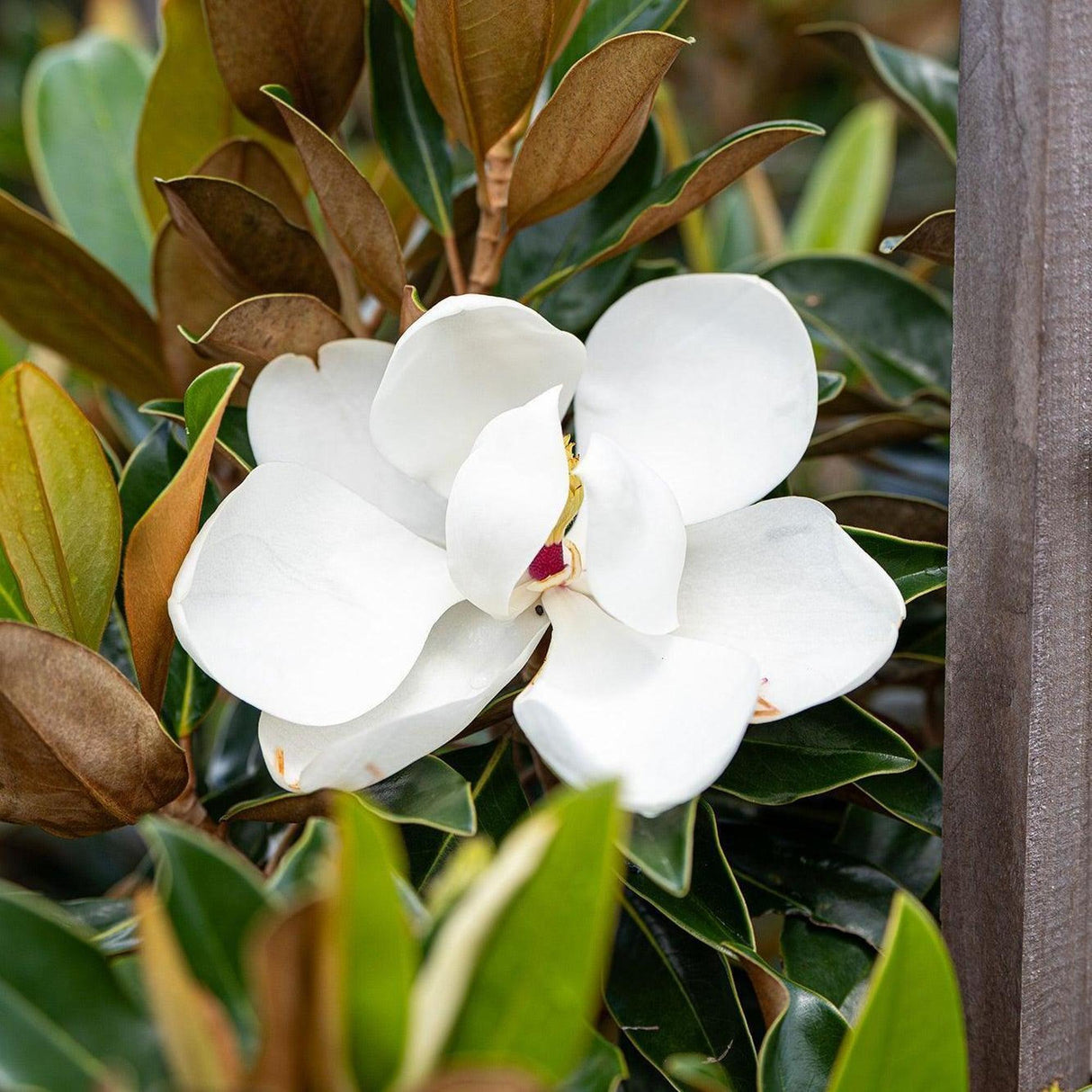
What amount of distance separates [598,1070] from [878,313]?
63 centimetres

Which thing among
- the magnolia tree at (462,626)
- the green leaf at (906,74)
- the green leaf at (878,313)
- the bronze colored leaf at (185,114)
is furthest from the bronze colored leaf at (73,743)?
the green leaf at (906,74)

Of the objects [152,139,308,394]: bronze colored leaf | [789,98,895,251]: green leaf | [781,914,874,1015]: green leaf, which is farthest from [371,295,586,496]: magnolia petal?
[789,98,895,251]: green leaf

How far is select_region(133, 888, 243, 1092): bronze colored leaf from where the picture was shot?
1.01 ft

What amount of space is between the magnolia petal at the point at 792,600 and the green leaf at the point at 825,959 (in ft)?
0.61

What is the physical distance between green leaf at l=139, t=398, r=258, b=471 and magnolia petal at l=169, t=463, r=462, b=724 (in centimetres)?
5

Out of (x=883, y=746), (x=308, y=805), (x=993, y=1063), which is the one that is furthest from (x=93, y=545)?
(x=993, y=1063)

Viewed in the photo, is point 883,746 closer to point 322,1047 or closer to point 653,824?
point 653,824

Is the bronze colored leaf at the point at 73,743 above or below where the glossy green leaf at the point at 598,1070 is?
above

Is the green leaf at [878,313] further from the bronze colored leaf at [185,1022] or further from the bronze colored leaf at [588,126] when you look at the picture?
the bronze colored leaf at [185,1022]

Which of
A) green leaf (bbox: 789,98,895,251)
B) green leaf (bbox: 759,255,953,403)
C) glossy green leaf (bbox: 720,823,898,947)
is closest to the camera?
glossy green leaf (bbox: 720,823,898,947)

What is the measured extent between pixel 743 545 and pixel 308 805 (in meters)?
0.25

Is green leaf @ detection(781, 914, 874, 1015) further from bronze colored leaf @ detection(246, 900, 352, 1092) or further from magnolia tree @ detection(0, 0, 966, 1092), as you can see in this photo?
bronze colored leaf @ detection(246, 900, 352, 1092)

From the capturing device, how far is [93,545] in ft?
1.87

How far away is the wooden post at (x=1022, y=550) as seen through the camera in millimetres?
491
